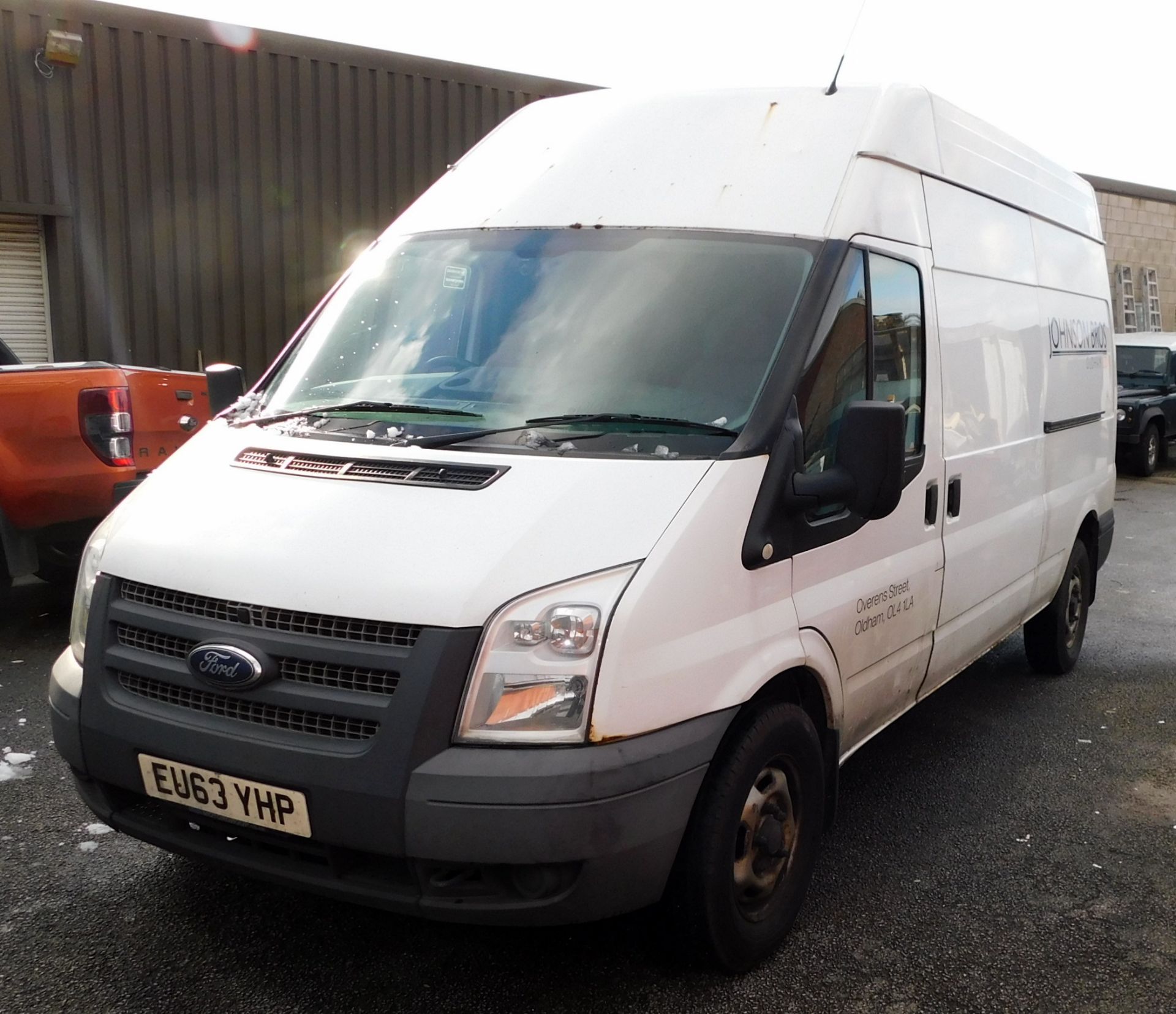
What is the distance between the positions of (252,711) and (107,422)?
3.98 meters

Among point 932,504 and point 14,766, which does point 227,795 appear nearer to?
point 14,766

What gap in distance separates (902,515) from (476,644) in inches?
71.2

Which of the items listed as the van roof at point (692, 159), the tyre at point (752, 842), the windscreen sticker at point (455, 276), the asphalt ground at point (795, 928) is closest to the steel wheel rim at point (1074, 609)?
the asphalt ground at point (795, 928)

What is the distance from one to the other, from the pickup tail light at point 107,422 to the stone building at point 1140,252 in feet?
77.6

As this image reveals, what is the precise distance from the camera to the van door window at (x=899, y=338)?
3.76 metres

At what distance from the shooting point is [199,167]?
12.2m

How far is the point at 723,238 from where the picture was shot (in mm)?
3609

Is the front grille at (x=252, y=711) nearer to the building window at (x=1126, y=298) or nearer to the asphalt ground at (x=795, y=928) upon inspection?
the asphalt ground at (x=795, y=928)

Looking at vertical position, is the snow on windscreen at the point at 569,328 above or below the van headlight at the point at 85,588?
above

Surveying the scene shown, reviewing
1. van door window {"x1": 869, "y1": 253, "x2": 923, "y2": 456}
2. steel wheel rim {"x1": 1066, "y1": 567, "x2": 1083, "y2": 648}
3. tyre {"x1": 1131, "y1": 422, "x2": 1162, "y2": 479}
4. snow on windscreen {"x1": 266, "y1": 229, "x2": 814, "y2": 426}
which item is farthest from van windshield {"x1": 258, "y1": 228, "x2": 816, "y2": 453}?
tyre {"x1": 1131, "y1": 422, "x2": 1162, "y2": 479}

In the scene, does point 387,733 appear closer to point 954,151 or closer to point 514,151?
point 514,151

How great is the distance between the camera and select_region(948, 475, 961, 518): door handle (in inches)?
168

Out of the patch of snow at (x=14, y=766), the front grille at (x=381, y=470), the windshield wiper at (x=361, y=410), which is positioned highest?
the windshield wiper at (x=361, y=410)

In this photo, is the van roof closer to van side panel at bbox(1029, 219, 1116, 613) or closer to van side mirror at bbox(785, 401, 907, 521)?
van side mirror at bbox(785, 401, 907, 521)
